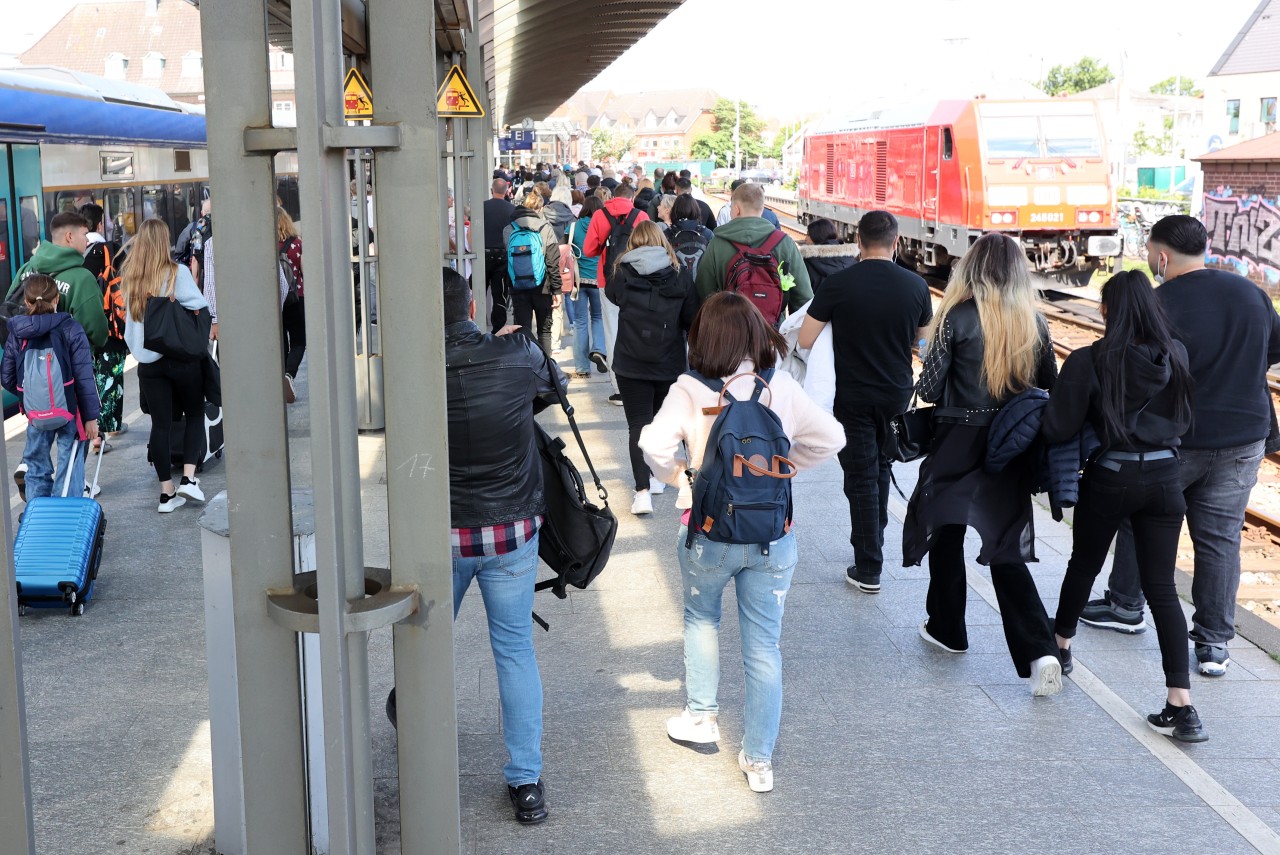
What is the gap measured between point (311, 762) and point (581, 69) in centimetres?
1661

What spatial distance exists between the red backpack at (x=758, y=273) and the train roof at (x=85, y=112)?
239 inches

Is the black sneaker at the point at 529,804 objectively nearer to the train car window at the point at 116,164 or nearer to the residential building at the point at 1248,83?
the train car window at the point at 116,164

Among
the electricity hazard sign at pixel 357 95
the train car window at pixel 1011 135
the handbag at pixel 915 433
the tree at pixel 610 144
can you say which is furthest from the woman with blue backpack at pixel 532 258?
the tree at pixel 610 144

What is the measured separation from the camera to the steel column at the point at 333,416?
2.71 metres

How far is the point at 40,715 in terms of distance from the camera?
5109 millimetres

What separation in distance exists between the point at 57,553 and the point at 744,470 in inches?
145

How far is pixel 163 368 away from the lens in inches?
313

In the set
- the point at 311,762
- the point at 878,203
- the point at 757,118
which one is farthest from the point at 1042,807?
the point at 757,118

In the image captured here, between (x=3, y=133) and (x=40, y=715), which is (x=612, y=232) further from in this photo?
(x=40, y=715)

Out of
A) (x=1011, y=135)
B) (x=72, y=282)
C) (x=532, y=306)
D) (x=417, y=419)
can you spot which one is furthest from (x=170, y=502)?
(x=1011, y=135)

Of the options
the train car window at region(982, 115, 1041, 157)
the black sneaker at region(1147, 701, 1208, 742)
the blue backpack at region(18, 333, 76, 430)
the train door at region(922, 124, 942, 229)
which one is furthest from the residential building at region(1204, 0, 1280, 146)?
the blue backpack at region(18, 333, 76, 430)

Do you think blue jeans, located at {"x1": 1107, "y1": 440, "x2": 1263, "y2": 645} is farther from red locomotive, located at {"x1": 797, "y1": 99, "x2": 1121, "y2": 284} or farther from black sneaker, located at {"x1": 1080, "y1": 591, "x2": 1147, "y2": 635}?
red locomotive, located at {"x1": 797, "y1": 99, "x2": 1121, "y2": 284}

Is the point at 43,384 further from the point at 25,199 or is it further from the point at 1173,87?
the point at 1173,87

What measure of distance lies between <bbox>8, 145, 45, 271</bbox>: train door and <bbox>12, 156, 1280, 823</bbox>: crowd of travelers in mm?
3048
